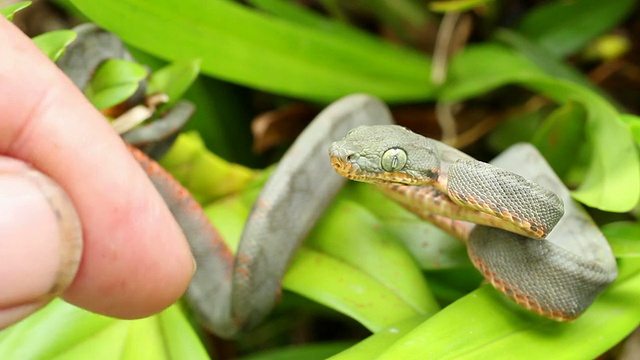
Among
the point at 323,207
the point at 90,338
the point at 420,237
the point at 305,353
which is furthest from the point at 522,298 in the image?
the point at 90,338

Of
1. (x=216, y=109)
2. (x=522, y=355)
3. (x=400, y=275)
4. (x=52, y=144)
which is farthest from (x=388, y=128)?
(x=216, y=109)

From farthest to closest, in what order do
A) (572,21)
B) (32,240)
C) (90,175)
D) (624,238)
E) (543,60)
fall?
(572,21) < (543,60) < (624,238) < (90,175) < (32,240)

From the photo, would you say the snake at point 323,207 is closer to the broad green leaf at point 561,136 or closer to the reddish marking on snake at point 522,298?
the reddish marking on snake at point 522,298

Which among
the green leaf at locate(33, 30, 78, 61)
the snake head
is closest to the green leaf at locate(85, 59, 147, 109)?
the green leaf at locate(33, 30, 78, 61)

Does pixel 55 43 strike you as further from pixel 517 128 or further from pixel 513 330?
pixel 517 128

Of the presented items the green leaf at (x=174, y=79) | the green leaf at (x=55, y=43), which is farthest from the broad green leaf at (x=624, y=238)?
the green leaf at (x=55, y=43)

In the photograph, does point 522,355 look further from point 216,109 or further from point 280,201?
point 216,109

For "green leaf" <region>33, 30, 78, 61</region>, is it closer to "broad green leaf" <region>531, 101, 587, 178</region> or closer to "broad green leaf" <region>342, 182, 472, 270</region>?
"broad green leaf" <region>342, 182, 472, 270</region>
